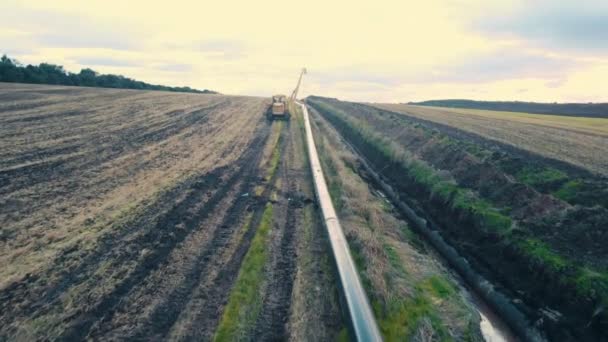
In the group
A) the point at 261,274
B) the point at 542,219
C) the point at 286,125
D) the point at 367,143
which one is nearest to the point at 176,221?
the point at 261,274

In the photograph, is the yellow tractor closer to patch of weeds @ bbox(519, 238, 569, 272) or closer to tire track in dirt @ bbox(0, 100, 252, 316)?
tire track in dirt @ bbox(0, 100, 252, 316)

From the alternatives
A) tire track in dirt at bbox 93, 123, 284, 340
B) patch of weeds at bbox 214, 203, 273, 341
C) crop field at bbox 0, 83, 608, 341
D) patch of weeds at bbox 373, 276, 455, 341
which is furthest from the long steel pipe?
tire track in dirt at bbox 93, 123, 284, 340

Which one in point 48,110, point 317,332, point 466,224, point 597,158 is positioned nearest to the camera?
point 317,332

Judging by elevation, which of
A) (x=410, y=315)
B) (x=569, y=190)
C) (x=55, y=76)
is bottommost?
(x=410, y=315)

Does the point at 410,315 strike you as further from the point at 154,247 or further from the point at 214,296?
the point at 154,247

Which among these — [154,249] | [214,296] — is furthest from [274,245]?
[154,249]

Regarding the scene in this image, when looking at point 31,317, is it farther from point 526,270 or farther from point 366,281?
point 526,270
